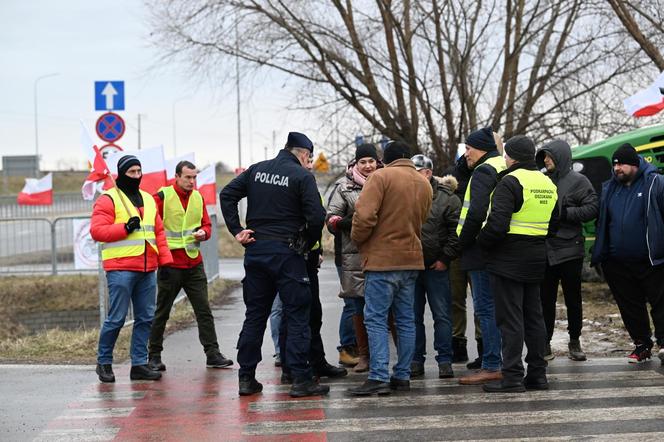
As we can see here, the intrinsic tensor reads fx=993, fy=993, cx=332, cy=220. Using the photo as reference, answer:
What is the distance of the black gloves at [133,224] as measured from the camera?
28.2ft

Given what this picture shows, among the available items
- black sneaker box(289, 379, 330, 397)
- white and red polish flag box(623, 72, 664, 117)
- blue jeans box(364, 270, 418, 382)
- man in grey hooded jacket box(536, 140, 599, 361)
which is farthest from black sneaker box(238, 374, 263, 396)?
white and red polish flag box(623, 72, 664, 117)

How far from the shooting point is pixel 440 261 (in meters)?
8.46

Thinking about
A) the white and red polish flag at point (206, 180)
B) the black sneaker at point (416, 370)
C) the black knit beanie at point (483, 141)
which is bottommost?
the black sneaker at point (416, 370)

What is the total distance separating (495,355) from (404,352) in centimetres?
82

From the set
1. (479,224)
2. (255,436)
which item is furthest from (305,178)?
(255,436)

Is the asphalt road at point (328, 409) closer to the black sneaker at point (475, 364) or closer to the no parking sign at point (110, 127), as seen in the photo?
the black sneaker at point (475, 364)

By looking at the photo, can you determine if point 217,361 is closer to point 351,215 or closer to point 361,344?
point 361,344

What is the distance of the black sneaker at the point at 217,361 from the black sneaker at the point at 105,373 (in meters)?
1.09

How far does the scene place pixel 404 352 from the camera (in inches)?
313

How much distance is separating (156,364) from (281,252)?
2.25 meters

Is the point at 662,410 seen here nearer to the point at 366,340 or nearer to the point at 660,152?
the point at 366,340

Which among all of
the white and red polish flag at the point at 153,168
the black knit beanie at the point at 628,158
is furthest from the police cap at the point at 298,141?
the white and red polish flag at the point at 153,168

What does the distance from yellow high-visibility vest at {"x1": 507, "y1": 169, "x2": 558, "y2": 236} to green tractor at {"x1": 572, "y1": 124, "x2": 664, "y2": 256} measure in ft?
21.4

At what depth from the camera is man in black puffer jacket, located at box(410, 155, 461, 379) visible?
8477 millimetres
